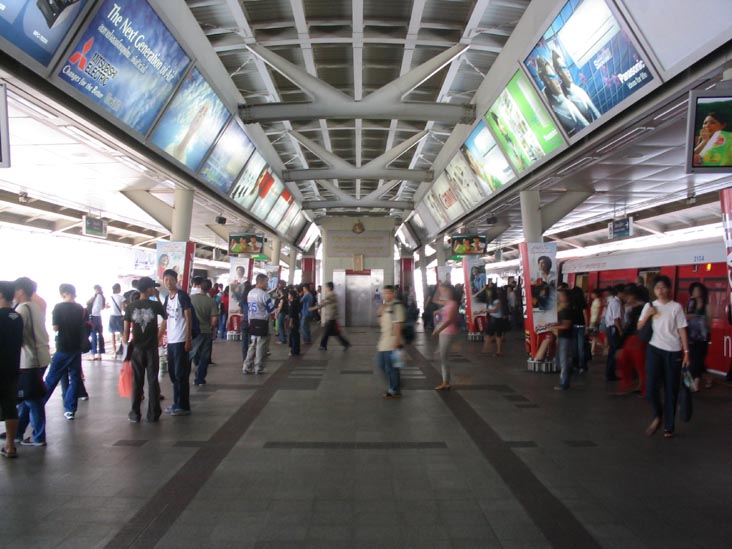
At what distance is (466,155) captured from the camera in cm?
1487

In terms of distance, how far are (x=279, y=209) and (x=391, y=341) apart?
1590 cm

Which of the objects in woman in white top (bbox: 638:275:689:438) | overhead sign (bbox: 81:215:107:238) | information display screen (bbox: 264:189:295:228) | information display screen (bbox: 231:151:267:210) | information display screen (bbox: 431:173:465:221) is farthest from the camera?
information display screen (bbox: 264:189:295:228)

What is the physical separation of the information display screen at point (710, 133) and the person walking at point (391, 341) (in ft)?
14.7

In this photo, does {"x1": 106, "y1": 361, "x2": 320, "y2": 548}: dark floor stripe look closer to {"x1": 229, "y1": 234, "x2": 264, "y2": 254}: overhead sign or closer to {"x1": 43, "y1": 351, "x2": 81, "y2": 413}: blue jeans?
{"x1": 43, "y1": 351, "x2": 81, "y2": 413}: blue jeans

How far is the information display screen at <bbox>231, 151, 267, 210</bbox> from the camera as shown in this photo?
51.9ft

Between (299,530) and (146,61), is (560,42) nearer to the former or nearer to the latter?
(146,61)

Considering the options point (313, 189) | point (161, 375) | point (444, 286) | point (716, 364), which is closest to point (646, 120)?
point (444, 286)

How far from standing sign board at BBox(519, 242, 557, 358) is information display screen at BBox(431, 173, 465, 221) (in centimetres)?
722

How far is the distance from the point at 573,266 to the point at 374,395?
1419 centimetres

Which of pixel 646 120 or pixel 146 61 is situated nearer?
pixel 646 120

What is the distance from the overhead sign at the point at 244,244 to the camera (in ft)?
66.7

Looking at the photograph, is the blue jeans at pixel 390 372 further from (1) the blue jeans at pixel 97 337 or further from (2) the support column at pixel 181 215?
(1) the blue jeans at pixel 97 337

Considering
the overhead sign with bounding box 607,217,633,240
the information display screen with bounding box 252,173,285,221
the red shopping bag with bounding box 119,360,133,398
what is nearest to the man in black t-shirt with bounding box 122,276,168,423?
the red shopping bag with bounding box 119,360,133,398

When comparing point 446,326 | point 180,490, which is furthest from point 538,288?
point 180,490
